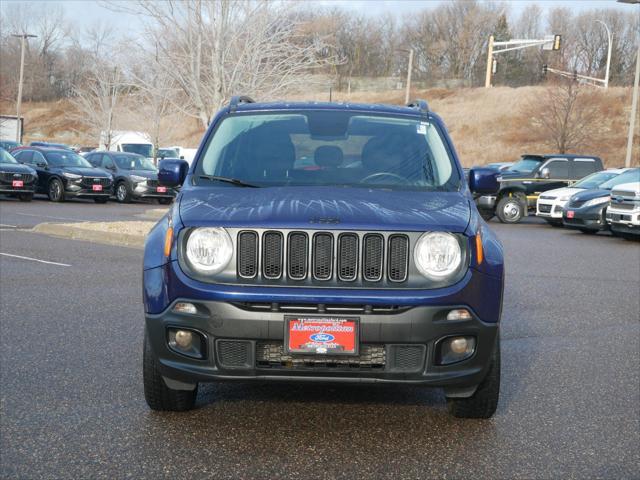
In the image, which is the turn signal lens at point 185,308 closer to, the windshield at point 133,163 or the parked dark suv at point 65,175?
the parked dark suv at point 65,175

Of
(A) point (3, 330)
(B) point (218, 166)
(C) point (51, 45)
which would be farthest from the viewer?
(C) point (51, 45)

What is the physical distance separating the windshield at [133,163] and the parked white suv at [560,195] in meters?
13.0

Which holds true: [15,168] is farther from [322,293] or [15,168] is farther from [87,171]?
[322,293]

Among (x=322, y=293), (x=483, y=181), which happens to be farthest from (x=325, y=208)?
(x=483, y=181)

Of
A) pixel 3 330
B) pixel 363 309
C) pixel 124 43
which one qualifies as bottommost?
pixel 3 330

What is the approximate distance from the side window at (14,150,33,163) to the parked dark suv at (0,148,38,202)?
1.92m

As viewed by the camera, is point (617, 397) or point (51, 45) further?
point (51, 45)

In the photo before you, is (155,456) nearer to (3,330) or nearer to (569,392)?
(569,392)

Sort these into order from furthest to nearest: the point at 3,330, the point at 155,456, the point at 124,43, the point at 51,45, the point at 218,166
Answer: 1. the point at 51,45
2. the point at 124,43
3. the point at 3,330
4. the point at 218,166
5. the point at 155,456

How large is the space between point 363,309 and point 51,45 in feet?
339

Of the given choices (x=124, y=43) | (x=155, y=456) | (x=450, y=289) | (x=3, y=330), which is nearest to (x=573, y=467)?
(x=450, y=289)

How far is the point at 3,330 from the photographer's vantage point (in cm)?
745

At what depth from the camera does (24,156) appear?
29.9 m

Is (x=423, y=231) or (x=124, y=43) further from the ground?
(x=124, y=43)
